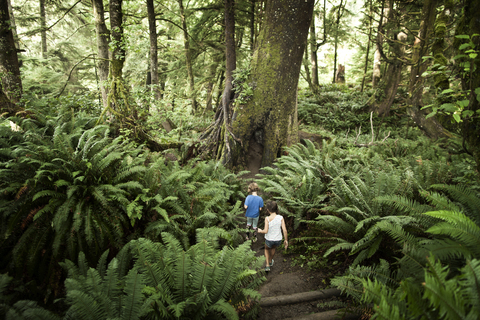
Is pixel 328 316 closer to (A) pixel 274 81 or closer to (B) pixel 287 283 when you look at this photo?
(B) pixel 287 283

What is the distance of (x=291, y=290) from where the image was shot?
139 inches

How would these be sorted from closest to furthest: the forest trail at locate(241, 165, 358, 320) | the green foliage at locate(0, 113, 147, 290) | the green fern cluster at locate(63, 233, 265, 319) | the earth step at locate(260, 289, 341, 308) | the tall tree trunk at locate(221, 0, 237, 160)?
the green fern cluster at locate(63, 233, 265, 319)
the green foliage at locate(0, 113, 147, 290)
the forest trail at locate(241, 165, 358, 320)
the earth step at locate(260, 289, 341, 308)
the tall tree trunk at locate(221, 0, 237, 160)

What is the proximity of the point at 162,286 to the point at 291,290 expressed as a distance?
2.00 meters

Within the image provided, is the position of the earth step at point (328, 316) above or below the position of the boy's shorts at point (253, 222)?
below

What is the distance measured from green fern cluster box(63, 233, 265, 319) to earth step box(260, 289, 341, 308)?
39 centimetres

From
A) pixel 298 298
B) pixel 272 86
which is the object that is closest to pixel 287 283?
pixel 298 298

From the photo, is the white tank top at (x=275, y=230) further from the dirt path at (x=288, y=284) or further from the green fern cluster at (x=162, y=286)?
the green fern cluster at (x=162, y=286)

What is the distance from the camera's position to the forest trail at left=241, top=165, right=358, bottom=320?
3016mm

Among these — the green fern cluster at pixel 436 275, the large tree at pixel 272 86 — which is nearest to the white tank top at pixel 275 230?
the green fern cluster at pixel 436 275

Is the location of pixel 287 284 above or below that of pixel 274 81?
below

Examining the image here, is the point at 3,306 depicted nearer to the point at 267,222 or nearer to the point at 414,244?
the point at 267,222

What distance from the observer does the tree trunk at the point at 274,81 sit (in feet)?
20.6

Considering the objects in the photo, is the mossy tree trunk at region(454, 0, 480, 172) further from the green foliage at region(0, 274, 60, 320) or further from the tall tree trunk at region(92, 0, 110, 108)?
the tall tree trunk at region(92, 0, 110, 108)

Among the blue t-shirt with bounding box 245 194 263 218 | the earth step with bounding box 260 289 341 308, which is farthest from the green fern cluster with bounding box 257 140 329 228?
the earth step with bounding box 260 289 341 308
